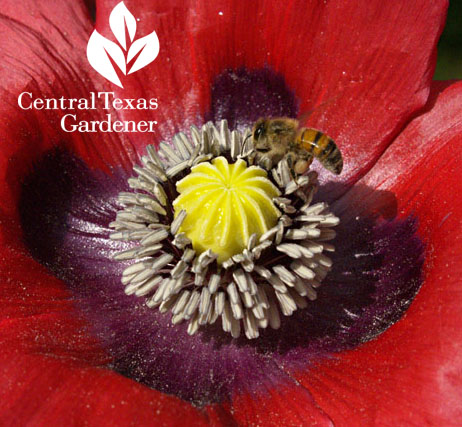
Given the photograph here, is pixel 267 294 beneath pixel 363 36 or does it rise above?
beneath

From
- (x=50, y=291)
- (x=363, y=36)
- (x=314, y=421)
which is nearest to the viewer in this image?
(x=314, y=421)

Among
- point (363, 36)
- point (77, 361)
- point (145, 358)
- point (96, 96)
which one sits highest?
point (363, 36)

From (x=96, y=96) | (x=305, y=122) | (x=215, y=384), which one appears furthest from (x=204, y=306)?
(x=96, y=96)

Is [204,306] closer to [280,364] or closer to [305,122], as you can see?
[280,364]

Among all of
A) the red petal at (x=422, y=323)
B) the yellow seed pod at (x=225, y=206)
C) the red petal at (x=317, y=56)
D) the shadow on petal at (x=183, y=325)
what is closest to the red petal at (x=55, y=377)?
the shadow on petal at (x=183, y=325)

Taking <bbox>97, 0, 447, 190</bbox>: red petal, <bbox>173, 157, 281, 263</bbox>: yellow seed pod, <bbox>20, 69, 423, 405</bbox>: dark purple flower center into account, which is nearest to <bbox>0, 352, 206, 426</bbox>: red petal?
<bbox>20, 69, 423, 405</bbox>: dark purple flower center

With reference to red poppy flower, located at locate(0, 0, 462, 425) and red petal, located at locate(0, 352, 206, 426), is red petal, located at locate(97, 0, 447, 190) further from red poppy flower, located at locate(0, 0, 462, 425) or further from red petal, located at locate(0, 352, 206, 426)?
red petal, located at locate(0, 352, 206, 426)
